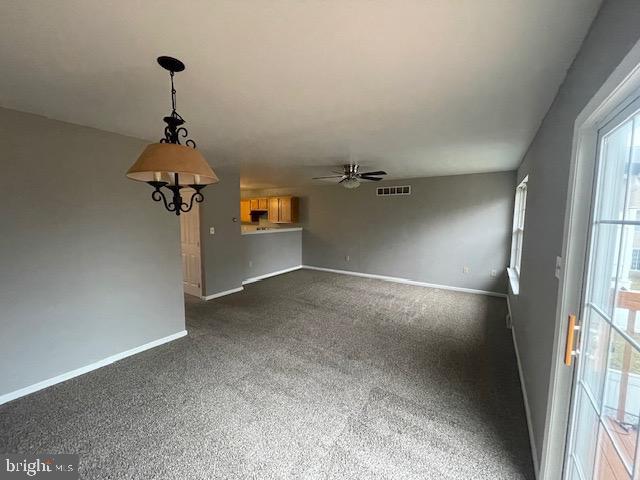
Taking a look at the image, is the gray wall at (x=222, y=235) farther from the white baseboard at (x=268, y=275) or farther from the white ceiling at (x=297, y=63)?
the white ceiling at (x=297, y=63)

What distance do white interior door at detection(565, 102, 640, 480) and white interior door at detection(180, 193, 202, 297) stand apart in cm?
483

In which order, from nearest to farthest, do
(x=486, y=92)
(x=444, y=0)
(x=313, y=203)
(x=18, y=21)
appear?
(x=444, y=0)
(x=18, y=21)
(x=486, y=92)
(x=313, y=203)

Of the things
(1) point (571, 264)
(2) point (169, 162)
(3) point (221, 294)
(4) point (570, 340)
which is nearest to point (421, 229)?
(3) point (221, 294)

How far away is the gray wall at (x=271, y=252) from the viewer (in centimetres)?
609

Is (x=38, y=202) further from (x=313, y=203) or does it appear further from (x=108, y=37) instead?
(x=313, y=203)

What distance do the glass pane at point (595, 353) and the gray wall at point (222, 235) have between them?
178 inches

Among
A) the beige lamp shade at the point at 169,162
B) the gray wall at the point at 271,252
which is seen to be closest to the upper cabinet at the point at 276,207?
the gray wall at the point at 271,252

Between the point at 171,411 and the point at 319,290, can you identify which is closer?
the point at 171,411

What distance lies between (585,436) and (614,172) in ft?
3.88

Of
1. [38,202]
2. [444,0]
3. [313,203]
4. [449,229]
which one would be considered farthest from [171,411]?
[313,203]

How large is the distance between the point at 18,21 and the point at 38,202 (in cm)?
165

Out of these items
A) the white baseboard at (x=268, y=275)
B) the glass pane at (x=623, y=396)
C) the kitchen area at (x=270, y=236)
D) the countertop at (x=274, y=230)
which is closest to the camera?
the glass pane at (x=623, y=396)

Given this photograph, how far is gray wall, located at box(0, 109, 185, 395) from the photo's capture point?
7.02 ft

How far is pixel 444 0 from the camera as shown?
1.03m
